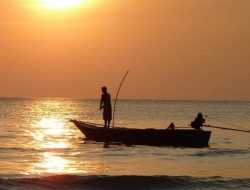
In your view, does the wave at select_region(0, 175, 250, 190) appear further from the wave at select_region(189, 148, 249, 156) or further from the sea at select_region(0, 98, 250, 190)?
the wave at select_region(189, 148, 249, 156)

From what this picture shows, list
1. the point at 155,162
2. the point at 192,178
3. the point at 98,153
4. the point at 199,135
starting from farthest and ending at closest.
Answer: the point at 199,135
the point at 98,153
the point at 155,162
the point at 192,178

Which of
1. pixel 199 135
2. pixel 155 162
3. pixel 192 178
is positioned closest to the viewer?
pixel 192 178

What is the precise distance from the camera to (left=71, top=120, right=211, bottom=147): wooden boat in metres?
26.3

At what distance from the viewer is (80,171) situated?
64.6ft

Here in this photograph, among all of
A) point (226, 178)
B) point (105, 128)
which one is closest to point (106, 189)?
point (226, 178)

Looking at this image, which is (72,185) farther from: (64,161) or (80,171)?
(64,161)

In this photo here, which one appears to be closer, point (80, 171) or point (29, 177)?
point (29, 177)

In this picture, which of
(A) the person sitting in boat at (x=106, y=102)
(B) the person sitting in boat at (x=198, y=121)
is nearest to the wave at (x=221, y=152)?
(B) the person sitting in boat at (x=198, y=121)

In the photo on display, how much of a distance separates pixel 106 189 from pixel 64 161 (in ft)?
18.0

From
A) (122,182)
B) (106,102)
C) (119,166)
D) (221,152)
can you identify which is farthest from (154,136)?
(122,182)

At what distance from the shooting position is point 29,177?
59.1 ft

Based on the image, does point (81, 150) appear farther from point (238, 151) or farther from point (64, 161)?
point (238, 151)

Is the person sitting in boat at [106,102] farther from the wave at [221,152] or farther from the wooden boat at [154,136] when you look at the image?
the wave at [221,152]

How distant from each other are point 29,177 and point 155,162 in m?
5.63
